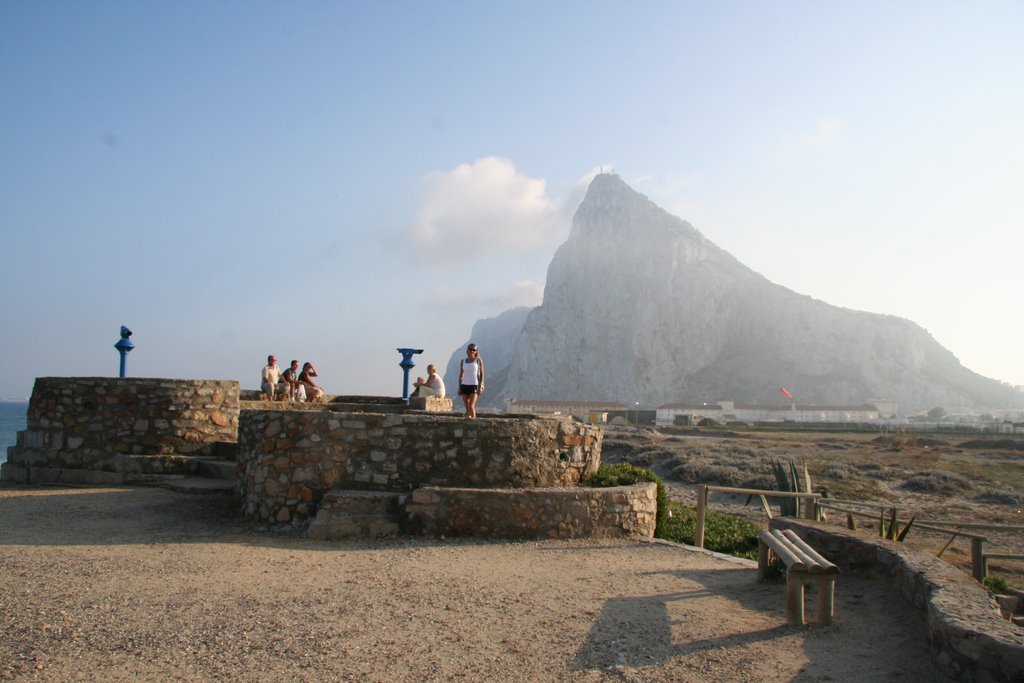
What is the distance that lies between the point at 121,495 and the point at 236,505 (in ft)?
6.09

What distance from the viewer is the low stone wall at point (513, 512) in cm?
755

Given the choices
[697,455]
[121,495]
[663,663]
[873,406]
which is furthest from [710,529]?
[873,406]

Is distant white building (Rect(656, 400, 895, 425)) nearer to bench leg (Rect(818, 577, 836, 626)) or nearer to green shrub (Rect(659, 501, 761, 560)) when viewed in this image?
green shrub (Rect(659, 501, 761, 560))

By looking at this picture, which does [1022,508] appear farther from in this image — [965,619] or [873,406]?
[873,406]

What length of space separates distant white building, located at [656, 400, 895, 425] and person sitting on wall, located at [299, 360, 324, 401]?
221ft

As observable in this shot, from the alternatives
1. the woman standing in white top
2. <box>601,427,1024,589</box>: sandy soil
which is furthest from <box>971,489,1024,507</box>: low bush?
the woman standing in white top

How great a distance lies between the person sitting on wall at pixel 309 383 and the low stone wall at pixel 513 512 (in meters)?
7.68

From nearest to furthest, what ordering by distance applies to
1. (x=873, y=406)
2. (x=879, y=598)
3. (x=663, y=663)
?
(x=663, y=663) → (x=879, y=598) → (x=873, y=406)

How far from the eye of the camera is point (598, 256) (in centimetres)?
10631

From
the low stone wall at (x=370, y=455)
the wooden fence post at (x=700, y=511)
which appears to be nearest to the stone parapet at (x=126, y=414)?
the low stone wall at (x=370, y=455)

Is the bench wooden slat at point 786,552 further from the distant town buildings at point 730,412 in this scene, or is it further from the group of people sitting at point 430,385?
the distant town buildings at point 730,412

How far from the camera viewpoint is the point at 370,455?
7949mm

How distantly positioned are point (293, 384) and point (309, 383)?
409 millimetres

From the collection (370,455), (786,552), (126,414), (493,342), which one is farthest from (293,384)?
(493,342)
